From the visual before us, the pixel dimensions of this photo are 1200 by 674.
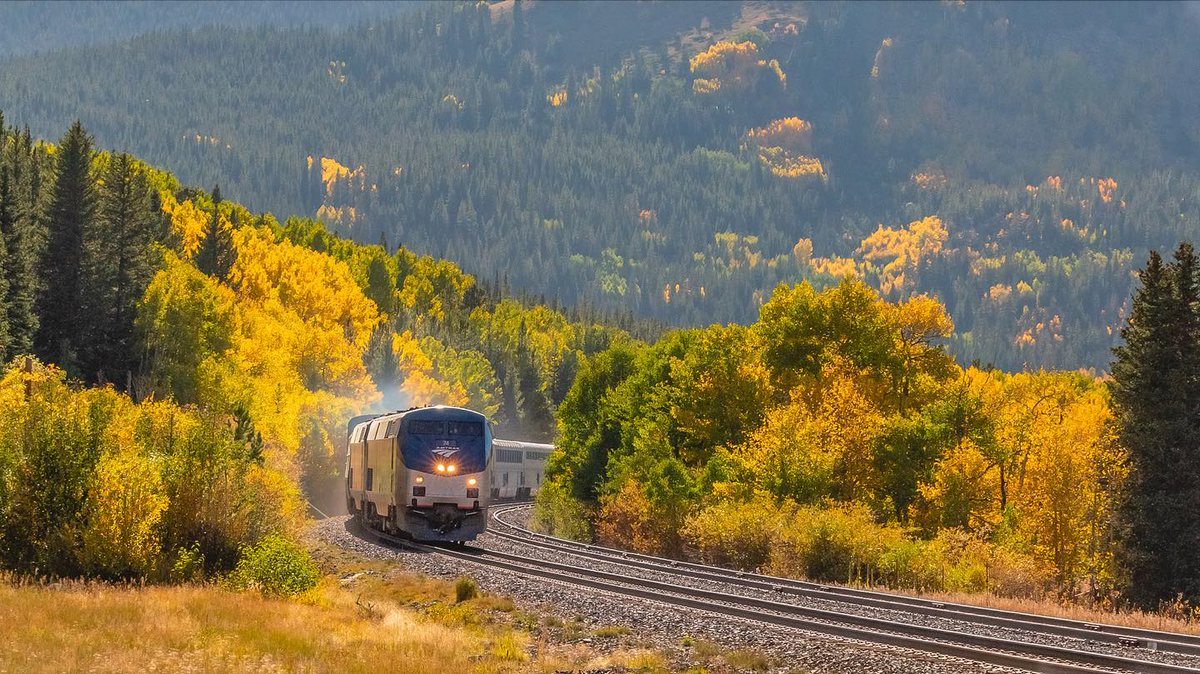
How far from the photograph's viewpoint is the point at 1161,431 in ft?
161

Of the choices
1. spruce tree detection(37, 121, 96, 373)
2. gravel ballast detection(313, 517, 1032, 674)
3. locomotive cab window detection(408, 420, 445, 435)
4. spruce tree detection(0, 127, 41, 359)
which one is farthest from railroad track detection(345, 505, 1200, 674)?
spruce tree detection(37, 121, 96, 373)

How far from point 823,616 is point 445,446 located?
2395 centimetres

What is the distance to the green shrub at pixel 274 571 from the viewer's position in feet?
105

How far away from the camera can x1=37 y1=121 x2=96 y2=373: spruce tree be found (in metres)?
86.2

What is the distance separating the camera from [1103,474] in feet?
185

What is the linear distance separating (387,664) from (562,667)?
3.19 meters

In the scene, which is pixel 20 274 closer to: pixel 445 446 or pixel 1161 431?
pixel 445 446

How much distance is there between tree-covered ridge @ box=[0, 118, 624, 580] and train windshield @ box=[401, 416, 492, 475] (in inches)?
198

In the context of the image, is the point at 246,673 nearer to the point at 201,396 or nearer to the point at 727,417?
the point at 727,417

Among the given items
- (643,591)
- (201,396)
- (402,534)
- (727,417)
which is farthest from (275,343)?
(643,591)

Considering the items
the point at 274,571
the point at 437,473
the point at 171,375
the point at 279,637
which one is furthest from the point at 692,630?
the point at 171,375

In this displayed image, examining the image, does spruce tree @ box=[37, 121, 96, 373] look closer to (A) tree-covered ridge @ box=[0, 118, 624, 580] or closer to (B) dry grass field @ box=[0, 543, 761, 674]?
(A) tree-covered ridge @ box=[0, 118, 624, 580]

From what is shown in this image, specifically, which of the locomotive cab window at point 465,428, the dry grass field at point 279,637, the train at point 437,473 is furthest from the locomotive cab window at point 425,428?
the dry grass field at point 279,637

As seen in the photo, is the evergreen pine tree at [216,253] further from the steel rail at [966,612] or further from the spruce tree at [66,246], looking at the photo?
the steel rail at [966,612]
